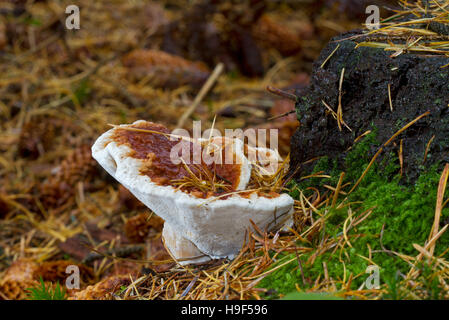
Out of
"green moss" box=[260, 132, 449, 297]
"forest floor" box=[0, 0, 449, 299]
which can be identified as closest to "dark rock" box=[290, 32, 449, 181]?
"green moss" box=[260, 132, 449, 297]

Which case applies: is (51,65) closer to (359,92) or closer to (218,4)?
(218,4)

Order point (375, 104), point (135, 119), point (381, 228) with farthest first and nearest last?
point (135, 119) → point (375, 104) → point (381, 228)

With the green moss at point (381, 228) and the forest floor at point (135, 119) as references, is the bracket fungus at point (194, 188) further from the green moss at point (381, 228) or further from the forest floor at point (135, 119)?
the green moss at point (381, 228)

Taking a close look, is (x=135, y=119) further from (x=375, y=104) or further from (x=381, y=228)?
(x=381, y=228)

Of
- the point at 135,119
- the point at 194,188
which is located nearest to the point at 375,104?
the point at 194,188

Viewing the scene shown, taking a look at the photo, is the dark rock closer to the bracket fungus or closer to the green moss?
the green moss

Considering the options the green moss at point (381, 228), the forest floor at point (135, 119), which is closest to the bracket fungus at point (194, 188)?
the forest floor at point (135, 119)

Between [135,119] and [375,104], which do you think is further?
[135,119]

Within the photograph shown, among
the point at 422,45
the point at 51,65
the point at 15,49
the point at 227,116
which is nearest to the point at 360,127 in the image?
the point at 422,45
